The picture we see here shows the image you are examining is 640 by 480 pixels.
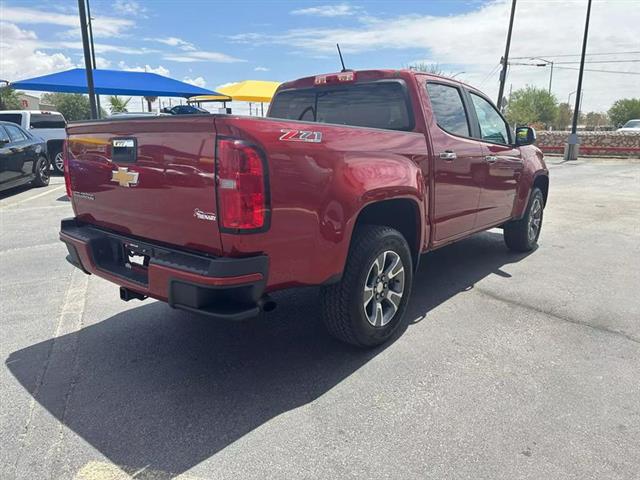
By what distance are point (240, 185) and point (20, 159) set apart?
10.4 m

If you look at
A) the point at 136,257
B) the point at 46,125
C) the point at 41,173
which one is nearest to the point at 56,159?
the point at 41,173

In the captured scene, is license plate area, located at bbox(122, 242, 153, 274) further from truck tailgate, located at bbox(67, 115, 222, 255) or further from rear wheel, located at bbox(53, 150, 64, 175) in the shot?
rear wheel, located at bbox(53, 150, 64, 175)

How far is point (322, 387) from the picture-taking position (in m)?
3.02

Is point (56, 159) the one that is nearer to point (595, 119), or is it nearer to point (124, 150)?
point (124, 150)

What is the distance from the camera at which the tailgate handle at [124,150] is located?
2.85 meters

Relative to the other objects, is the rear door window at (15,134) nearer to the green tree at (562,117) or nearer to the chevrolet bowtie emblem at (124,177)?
the chevrolet bowtie emblem at (124,177)

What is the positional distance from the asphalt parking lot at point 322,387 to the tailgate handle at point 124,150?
1.38m

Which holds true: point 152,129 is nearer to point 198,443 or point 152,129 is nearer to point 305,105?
point 198,443

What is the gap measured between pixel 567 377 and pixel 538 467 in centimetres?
101

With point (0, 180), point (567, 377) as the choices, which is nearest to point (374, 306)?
point (567, 377)

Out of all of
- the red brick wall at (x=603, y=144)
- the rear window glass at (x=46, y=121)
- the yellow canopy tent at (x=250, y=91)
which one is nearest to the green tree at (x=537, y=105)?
the red brick wall at (x=603, y=144)

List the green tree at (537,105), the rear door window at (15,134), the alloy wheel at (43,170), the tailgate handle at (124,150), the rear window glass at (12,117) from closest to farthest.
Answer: the tailgate handle at (124,150), the rear door window at (15,134), the alloy wheel at (43,170), the rear window glass at (12,117), the green tree at (537,105)

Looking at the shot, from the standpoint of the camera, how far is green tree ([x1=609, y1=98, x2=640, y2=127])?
2344 inches

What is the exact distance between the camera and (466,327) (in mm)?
3887
